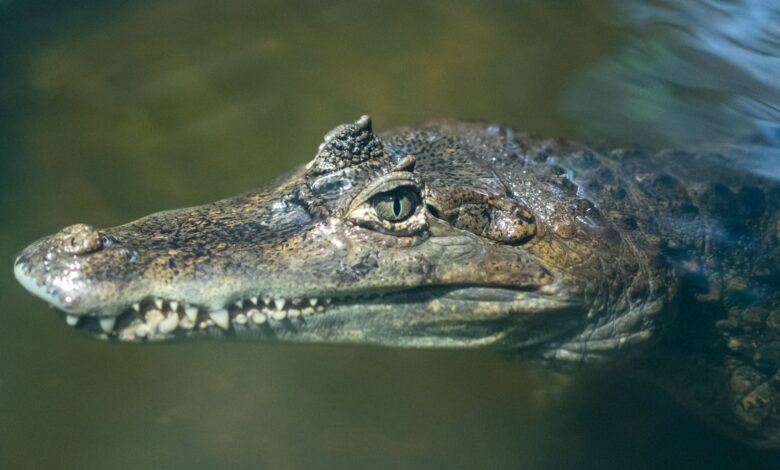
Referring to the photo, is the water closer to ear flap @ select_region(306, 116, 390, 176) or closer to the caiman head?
the caiman head

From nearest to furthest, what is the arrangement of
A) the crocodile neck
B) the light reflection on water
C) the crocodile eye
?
the crocodile eye
the crocodile neck
the light reflection on water

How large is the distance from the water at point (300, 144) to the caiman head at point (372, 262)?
1.07 metres

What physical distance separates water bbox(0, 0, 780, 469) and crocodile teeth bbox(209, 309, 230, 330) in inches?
52.9

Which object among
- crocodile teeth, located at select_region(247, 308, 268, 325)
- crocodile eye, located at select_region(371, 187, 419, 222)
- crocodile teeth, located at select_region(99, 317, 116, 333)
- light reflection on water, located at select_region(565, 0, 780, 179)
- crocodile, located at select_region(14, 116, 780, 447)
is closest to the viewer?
crocodile teeth, located at select_region(99, 317, 116, 333)

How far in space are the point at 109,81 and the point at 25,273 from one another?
2.98 metres

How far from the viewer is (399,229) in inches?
116

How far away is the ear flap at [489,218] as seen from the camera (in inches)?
120

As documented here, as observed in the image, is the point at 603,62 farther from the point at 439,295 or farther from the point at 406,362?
the point at 439,295

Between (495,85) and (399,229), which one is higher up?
(495,85)

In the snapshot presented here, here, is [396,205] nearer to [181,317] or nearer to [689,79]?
[181,317]

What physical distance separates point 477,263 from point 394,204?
0.46 metres

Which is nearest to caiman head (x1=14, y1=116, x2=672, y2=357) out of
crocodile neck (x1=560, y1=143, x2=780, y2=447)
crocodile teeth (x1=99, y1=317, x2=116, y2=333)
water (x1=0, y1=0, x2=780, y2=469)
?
crocodile teeth (x1=99, y1=317, x2=116, y2=333)

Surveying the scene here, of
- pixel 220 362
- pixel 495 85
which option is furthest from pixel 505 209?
pixel 495 85

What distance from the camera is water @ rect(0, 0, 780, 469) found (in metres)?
3.82
